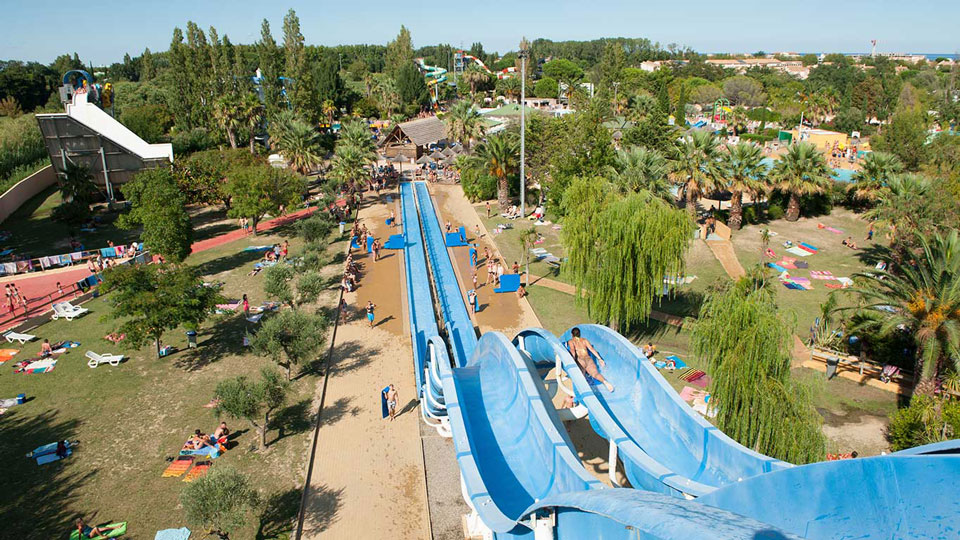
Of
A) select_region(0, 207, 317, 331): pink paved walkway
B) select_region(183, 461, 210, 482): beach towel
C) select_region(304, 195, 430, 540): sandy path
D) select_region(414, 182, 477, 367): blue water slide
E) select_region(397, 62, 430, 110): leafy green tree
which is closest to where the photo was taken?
select_region(304, 195, 430, 540): sandy path

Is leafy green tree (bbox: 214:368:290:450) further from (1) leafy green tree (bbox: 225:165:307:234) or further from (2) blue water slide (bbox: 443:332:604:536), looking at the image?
(1) leafy green tree (bbox: 225:165:307:234)

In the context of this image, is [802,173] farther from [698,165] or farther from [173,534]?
[173,534]

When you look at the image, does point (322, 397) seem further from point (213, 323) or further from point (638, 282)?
point (638, 282)

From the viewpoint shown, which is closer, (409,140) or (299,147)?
(299,147)

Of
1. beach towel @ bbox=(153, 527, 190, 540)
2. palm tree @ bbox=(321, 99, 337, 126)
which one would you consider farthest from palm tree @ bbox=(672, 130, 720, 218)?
palm tree @ bbox=(321, 99, 337, 126)

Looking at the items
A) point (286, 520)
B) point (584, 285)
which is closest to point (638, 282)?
point (584, 285)

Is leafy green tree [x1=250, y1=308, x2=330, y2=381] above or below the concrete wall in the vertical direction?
below

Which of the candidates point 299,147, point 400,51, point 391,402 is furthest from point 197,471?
point 400,51
